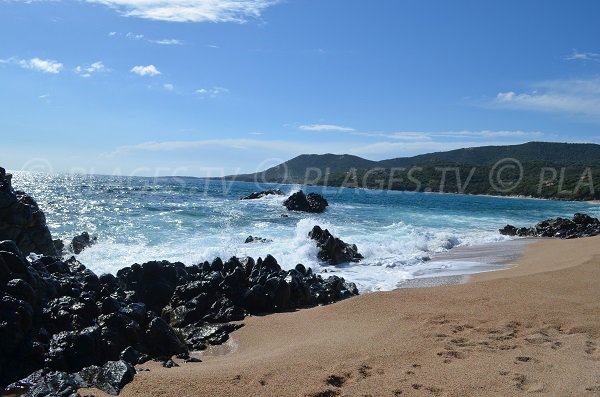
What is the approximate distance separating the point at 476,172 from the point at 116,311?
13096 cm

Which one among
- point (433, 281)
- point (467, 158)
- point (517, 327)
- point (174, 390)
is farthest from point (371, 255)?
point (467, 158)

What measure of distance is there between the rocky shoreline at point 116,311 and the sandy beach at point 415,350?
0.44m

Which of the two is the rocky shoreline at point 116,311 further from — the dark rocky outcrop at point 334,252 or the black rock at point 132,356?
the dark rocky outcrop at point 334,252

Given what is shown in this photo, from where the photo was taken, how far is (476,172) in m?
127

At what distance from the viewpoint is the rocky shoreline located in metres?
5.71

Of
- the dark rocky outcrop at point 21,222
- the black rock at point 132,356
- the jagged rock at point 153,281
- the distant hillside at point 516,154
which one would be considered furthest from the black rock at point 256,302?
the distant hillside at point 516,154

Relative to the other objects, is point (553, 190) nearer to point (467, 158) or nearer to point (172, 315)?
Result: point (467, 158)

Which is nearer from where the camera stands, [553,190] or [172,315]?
[172,315]

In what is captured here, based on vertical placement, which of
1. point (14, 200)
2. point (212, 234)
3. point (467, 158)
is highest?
point (467, 158)

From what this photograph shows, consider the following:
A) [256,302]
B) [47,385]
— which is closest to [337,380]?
[47,385]

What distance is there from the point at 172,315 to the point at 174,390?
164 inches

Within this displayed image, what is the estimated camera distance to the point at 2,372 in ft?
17.9

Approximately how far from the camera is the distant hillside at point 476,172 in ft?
329

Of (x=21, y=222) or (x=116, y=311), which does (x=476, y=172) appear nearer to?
(x=21, y=222)
